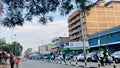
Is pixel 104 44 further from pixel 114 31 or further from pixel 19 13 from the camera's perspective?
pixel 19 13

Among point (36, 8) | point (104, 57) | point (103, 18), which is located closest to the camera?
point (36, 8)

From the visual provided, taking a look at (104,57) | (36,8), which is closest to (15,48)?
(104,57)

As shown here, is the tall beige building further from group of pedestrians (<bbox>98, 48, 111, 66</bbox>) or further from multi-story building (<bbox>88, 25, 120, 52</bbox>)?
group of pedestrians (<bbox>98, 48, 111, 66</bbox>)

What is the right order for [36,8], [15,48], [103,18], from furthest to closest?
[15,48]
[103,18]
[36,8]

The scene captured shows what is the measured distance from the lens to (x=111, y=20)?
4486 inches

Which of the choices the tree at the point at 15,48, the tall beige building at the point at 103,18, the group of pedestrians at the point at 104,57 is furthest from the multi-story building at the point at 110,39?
the tree at the point at 15,48

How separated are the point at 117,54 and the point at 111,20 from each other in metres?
77.6

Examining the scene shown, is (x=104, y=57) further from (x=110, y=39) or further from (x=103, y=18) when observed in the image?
(x=103, y=18)

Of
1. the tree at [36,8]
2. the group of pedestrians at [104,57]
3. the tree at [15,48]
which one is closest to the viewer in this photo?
the tree at [36,8]

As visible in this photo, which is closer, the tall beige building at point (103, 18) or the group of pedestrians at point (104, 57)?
the group of pedestrians at point (104, 57)

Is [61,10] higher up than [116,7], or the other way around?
[116,7]

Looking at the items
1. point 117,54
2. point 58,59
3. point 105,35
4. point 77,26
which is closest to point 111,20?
point 77,26

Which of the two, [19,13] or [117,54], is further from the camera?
[117,54]

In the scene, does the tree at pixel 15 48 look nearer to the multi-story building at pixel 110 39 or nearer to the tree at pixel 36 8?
the multi-story building at pixel 110 39
